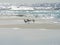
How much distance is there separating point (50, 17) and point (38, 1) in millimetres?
1035

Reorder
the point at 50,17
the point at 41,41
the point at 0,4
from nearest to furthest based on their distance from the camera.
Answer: the point at 41,41, the point at 0,4, the point at 50,17

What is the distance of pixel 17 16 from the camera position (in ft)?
28.6

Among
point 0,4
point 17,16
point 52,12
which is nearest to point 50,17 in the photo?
point 52,12

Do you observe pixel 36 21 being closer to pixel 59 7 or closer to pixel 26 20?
pixel 26 20

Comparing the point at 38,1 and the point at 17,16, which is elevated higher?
the point at 38,1

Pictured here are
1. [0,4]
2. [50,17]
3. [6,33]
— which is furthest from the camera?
[50,17]

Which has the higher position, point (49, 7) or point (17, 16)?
point (49, 7)

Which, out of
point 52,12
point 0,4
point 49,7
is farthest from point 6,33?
point 52,12

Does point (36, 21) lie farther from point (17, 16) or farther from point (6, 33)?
point (6, 33)

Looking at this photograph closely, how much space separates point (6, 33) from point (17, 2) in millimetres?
2525

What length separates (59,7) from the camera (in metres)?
7.63

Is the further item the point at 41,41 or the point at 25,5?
the point at 25,5

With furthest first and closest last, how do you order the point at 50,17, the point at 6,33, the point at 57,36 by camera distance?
the point at 50,17, the point at 6,33, the point at 57,36

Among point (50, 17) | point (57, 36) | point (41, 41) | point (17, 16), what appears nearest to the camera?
point (41, 41)
